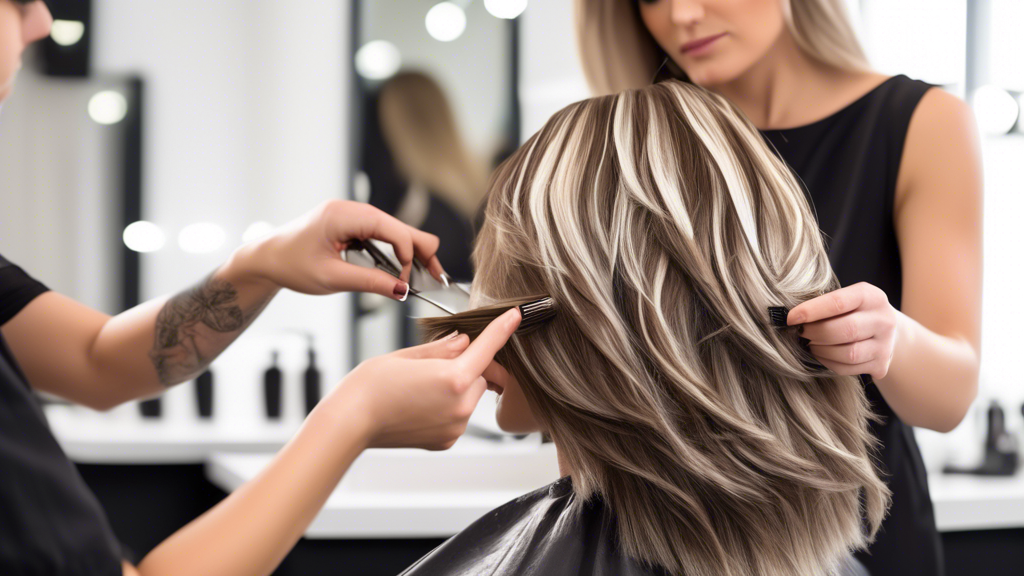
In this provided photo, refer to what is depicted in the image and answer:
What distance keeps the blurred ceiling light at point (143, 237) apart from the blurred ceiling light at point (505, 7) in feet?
3.97

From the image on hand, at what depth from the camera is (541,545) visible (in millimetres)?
936

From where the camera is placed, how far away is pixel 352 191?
2.30 m

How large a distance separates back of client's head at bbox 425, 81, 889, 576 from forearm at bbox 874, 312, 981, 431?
8 centimetres

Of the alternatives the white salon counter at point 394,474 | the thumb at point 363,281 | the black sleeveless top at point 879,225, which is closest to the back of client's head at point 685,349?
the thumb at point 363,281

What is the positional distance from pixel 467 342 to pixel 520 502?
0.29 metres

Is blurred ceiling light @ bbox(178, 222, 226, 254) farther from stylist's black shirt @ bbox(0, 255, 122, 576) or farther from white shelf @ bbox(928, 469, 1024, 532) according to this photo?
white shelf @ bbox(928, 469, 1024, 532)

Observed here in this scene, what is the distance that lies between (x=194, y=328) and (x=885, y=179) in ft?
3.77

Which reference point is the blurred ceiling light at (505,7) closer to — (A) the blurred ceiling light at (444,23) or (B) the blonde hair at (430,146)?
(A) the blurred ceiling light at (444,23)

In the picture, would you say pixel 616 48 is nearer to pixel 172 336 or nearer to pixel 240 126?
pixel 172 336

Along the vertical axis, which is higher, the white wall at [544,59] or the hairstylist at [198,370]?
the white wall at [544,59]

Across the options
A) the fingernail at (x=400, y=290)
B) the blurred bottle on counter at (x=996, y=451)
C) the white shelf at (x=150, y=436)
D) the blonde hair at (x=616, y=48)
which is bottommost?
the blurred bottle on counter at (x=996, y=451)

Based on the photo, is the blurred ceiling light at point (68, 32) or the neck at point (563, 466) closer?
the neck at point (563, 466)

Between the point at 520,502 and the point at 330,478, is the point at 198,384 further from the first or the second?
the point at 330,478

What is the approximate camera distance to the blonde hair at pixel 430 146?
2.27 m
